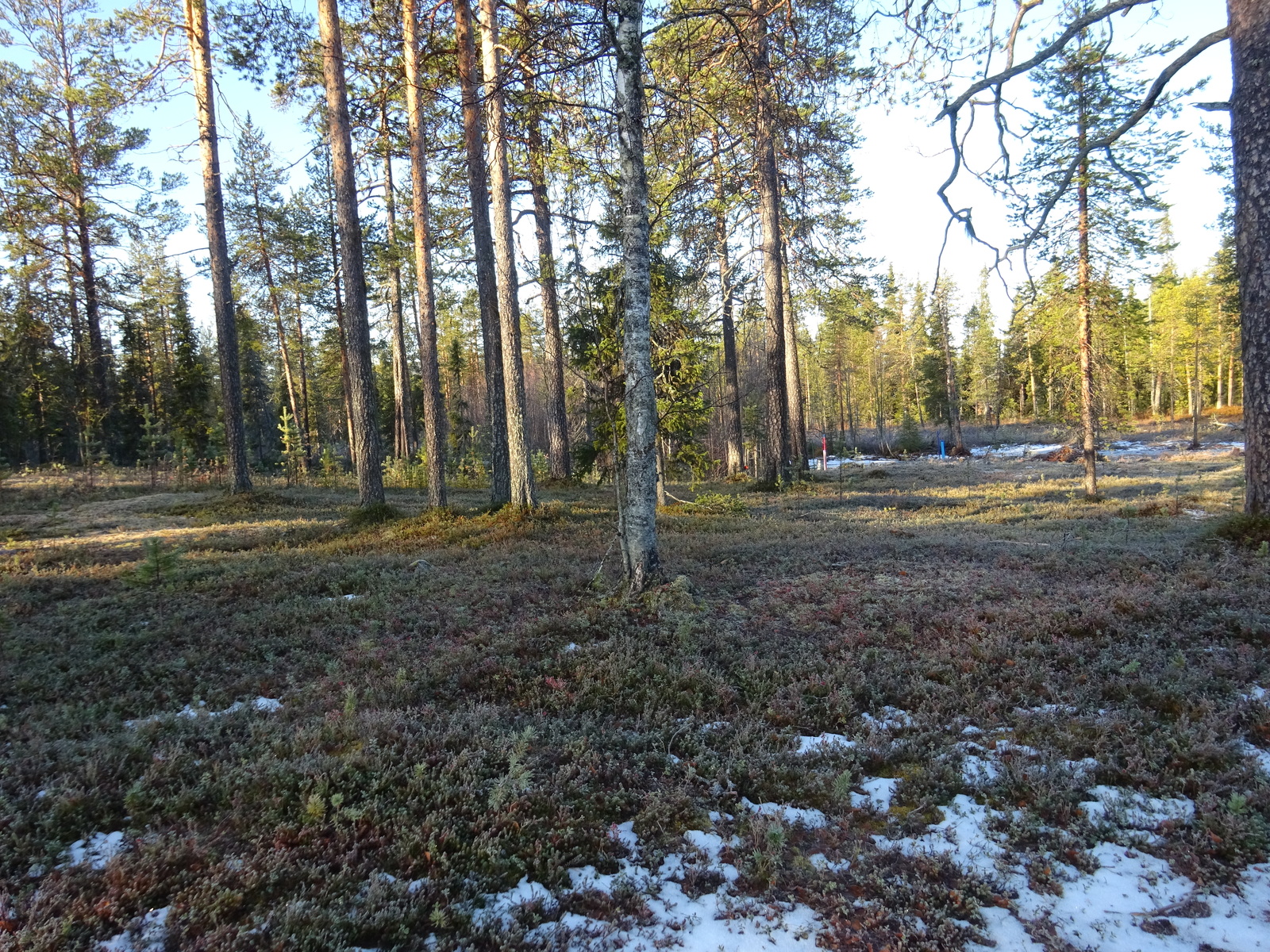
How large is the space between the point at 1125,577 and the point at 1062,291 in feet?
46.8

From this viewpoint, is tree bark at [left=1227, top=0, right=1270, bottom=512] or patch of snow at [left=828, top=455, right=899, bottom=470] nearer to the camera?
tree bark at [left=1227, top=0, right=1270, bottom=512]

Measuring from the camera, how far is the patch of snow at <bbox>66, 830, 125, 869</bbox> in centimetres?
310

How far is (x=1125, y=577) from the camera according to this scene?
7.59 meters

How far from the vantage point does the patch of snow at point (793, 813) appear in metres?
3.62

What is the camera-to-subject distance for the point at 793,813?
12.2 feet

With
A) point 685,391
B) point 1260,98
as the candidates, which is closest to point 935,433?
point 685,391

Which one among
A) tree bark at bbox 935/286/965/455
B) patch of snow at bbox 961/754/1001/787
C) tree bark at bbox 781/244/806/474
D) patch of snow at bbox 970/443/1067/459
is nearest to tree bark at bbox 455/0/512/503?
tree bark at bbox 781/244/806/474

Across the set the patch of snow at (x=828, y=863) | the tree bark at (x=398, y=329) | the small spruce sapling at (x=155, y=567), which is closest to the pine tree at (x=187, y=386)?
the tree bark at (x=398, y=329)

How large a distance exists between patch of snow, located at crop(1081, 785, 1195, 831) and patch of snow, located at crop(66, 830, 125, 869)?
5302mm

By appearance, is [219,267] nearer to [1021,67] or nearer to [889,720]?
[1021,67]

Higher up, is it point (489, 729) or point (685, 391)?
point (685, 391)

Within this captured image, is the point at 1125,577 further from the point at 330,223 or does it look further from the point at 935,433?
the point at 935,433

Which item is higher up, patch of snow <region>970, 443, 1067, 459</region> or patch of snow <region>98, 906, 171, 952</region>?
patch of snow <region>970, 443, 1067, 459</region>

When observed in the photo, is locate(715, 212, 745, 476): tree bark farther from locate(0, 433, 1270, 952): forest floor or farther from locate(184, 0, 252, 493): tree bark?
locate(184, 0, 252, 493): tree bark
